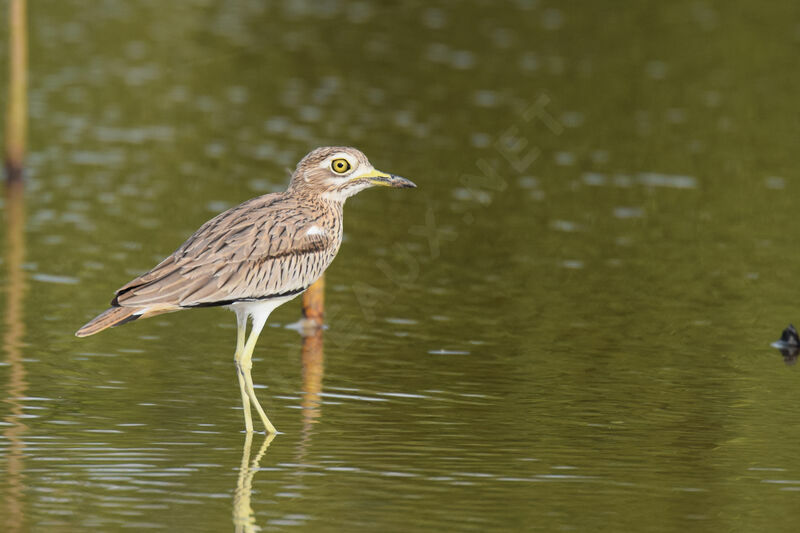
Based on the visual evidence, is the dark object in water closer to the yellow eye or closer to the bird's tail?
the yellow eye

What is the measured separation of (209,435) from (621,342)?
6317mm

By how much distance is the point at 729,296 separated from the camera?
2155 cm

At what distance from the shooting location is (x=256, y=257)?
14.4m

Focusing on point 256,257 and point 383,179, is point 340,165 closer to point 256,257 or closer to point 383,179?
point 383,179

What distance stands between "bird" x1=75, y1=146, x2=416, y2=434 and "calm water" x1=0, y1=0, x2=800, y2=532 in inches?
43.1

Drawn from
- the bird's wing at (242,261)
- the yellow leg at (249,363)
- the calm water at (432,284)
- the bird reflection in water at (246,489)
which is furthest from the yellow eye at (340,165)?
the bird reflection in water at (246,489)

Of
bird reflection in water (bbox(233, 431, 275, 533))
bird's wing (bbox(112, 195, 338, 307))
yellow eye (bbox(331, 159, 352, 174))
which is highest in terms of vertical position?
yellow eye (bbox(331, 159, 352, 174))

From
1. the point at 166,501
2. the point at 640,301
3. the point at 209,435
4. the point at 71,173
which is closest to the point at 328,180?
the point at 209,435

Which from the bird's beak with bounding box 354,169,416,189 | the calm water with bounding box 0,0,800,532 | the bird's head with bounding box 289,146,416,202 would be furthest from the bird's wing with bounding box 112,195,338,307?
the calm water with bounding box 0,0,800,532

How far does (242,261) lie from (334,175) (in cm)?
148

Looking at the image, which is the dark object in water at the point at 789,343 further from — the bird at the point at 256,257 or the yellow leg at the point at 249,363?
the yellow leg at the point at 249,363

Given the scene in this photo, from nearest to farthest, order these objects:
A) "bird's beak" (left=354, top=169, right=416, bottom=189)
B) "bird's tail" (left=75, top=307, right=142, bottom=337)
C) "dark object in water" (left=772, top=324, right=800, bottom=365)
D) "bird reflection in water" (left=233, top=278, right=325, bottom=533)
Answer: "bird reflection in water" (left=233, top=278, right=325, bottom=533), "bird's tail" (left=75, top=307, right=142, bottom=337), "bird's beak" (left=354, top=169, right=416, bottom=189), "dark object in water" (left=772, top=324, right=800, bottom=365)

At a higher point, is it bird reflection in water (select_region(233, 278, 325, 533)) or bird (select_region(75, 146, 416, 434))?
bird (select_region(75, 146, 416, 434))

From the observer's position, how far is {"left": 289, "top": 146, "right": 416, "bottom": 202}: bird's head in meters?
15.3
